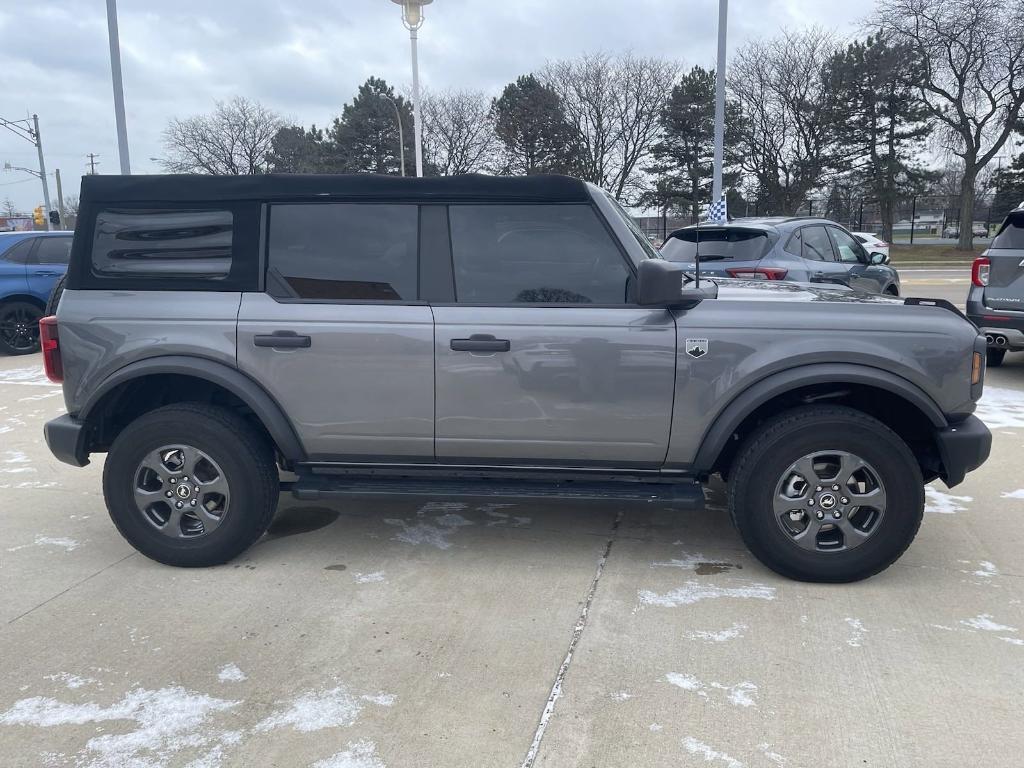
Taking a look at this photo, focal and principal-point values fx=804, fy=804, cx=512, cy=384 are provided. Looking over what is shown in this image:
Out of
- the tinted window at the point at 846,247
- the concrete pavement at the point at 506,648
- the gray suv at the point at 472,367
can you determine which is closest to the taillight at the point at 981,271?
the tinted window at the point at 846,247

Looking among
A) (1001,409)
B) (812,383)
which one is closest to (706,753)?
(812,383)

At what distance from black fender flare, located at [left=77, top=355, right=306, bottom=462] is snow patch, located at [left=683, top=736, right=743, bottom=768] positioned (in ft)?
7.29

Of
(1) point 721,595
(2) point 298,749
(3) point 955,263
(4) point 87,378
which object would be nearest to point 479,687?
(2) point 298,749

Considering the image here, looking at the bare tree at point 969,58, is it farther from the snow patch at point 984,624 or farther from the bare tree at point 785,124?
the snow patch at point 984,624

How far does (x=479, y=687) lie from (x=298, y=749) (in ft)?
2.16

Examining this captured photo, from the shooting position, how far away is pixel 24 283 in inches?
416

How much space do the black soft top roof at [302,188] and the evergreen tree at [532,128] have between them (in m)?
39.9

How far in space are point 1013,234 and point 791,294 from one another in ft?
17.3

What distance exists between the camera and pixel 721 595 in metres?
3.60

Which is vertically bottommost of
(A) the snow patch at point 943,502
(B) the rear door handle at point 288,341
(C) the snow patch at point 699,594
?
(C) the snow patch at point 699,594

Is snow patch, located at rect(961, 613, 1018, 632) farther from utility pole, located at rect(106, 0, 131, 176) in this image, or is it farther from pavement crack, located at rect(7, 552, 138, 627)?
utility pole, located at rect(106, 0, 131, 176)

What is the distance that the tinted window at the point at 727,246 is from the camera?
8336mm

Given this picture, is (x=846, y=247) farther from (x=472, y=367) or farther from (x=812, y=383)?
(x=472, y=367)

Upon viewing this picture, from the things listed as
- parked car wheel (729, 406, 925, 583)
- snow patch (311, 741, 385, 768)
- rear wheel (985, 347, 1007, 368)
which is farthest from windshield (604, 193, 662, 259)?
rear wheel (985, 347, 1007, 368)
